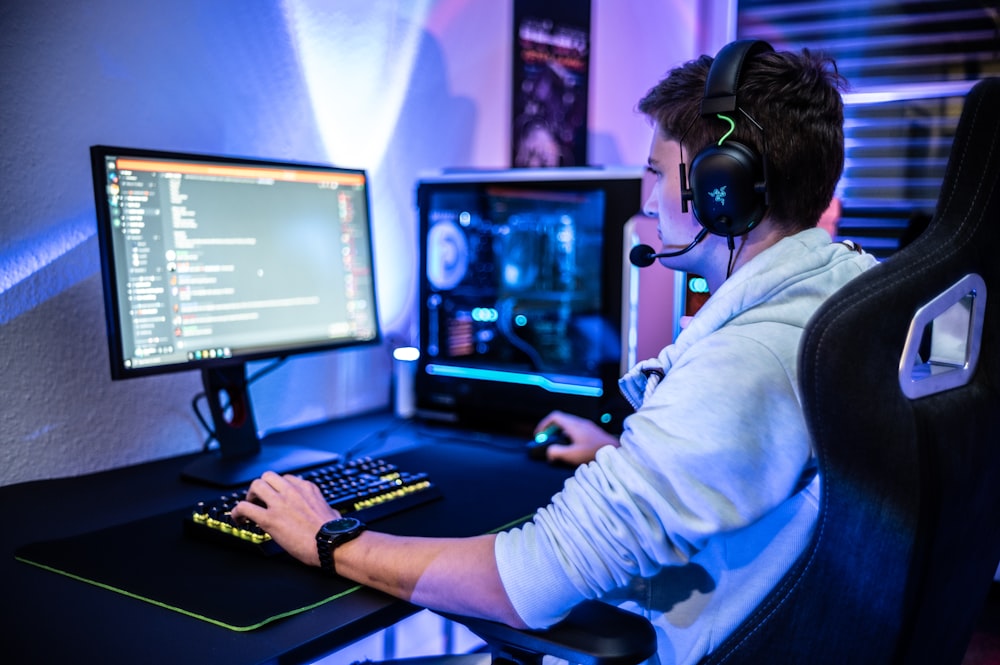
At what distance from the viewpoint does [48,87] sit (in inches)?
51.3

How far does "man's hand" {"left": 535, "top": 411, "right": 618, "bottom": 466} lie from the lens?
Result: 145 cm

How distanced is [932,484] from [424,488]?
739 millimetres

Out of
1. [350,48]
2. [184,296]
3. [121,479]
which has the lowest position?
[121,479]

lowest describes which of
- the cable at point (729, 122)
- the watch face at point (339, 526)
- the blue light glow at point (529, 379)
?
the watch face at point (339, 526)

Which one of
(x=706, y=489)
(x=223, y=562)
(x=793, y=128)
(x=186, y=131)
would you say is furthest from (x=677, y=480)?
(x=186, y=131)

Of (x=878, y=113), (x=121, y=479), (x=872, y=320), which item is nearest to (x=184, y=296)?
(x=121, y=479)

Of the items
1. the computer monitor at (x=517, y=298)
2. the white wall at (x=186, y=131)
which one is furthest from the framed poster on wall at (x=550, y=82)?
the computer monitor at (x=517, y=298)

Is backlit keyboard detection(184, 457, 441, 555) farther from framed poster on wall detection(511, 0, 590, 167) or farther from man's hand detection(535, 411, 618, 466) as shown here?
framed poster on wall detection(511, 0, 590, 167)

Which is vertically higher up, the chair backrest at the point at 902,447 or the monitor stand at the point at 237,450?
the chair backrest at the point at 902,447

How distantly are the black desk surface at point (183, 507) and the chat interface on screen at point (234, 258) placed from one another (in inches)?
8.5

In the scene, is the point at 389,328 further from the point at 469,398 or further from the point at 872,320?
the point at 872,320

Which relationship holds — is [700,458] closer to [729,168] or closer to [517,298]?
[729,168]

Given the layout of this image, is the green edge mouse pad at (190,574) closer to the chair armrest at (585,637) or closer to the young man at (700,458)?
the young man at (700,458)

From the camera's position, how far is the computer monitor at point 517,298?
1650 mm
